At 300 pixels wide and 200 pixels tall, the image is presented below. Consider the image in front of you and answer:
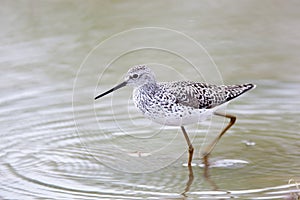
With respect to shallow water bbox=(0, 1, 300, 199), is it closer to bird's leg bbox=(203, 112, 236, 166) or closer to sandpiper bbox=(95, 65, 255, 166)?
bird's leg bbox=(203, 112, 236, 166)

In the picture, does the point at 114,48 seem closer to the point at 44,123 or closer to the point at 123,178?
the point at 44,123

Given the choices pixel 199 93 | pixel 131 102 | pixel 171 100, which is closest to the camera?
pixel 171 100

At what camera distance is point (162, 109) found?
771 centimetres

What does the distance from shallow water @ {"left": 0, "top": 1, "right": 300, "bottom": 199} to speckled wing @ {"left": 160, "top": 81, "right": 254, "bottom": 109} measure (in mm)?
597

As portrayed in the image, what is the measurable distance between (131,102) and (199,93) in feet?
6.24

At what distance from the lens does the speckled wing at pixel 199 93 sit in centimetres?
784

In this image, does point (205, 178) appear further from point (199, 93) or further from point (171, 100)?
point (199, 93)

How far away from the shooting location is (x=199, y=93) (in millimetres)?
8008

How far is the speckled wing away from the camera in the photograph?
7836 mm

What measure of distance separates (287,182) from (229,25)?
5.98 metres

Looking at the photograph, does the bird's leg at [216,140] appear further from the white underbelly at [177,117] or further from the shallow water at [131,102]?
the white underbelly at [177,117]

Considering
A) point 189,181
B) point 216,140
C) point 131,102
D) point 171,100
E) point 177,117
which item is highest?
point 131,102

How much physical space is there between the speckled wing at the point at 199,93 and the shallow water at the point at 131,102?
0.60m

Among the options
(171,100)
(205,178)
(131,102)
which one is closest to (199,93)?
(171,100)
